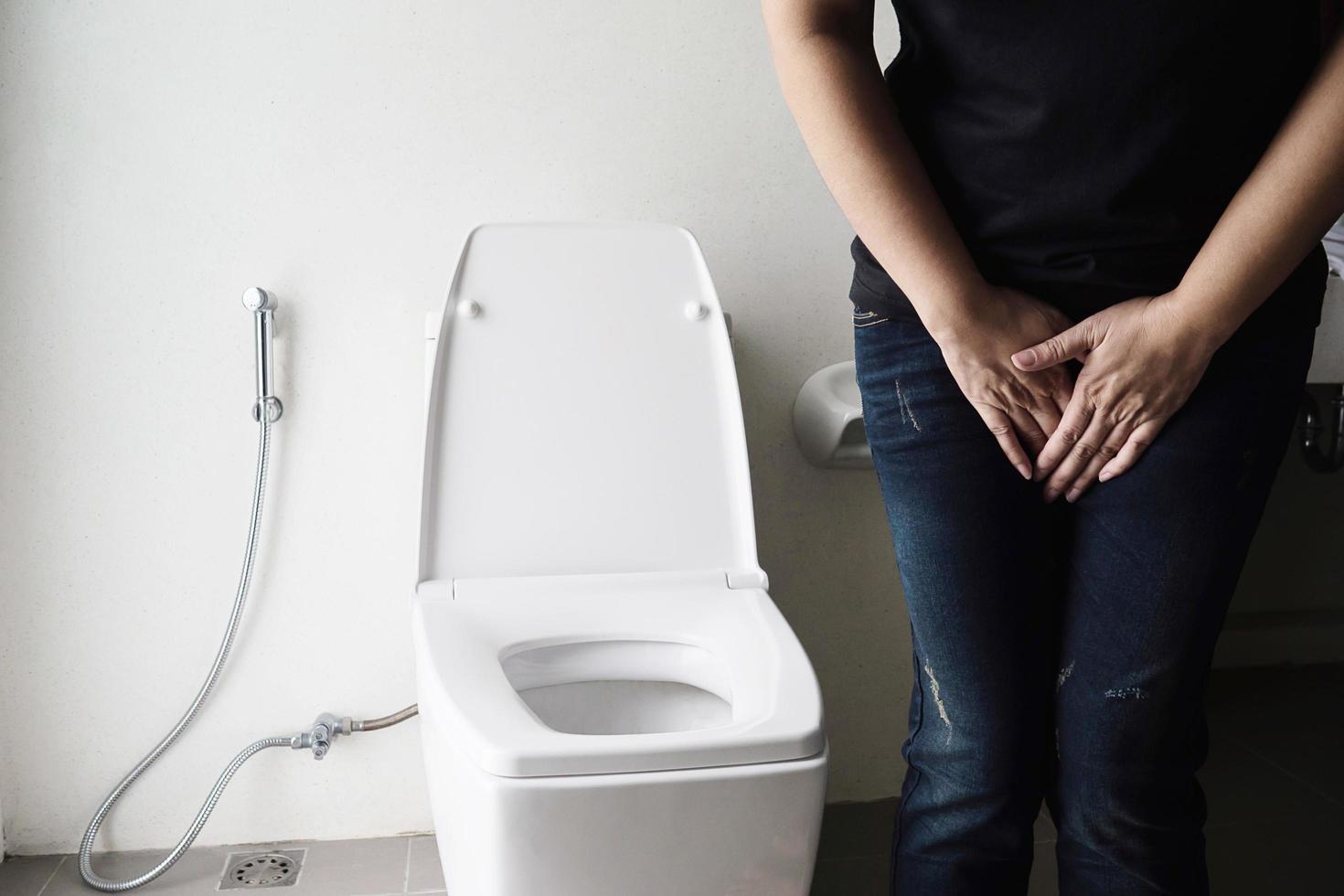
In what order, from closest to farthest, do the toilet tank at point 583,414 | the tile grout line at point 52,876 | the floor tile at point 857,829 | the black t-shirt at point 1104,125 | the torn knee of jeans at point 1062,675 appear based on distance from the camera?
the black t-shirt at point 1104,125 → the torn knee of jeans at point 1062,675 → the toilet tank at point 583,414 → the tile grout line at point 52,876 → the floor tile at point 857,829

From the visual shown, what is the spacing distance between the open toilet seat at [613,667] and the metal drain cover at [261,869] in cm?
48

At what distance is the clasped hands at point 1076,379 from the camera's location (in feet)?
2.41

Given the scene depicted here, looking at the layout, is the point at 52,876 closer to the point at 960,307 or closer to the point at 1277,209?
the point at 960,307

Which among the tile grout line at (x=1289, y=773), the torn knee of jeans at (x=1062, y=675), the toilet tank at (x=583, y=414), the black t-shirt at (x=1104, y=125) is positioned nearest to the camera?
the black t-shirt at (x=1104, y=125)

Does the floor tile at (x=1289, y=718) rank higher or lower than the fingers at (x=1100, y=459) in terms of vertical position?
lower

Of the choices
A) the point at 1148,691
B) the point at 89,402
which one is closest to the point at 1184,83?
the point at 1148,691

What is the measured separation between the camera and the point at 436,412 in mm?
1235

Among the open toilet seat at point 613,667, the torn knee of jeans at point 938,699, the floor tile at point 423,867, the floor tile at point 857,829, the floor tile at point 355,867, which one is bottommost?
the floor tile at point 857,829

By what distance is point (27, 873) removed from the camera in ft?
4.52

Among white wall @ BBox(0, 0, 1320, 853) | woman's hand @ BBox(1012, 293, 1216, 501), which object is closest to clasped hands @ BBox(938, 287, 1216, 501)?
woman's hand @ BBox(1012, 293, 1216, 501)

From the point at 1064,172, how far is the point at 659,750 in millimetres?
510

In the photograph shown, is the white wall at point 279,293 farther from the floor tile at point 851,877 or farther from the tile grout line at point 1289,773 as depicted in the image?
the tile grout line at point 1289,773

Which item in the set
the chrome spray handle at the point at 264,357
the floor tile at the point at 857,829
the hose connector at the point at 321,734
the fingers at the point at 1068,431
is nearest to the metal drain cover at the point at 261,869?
the hose connector at the point at 321,734

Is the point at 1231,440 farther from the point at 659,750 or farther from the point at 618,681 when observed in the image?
the point at 618,681
